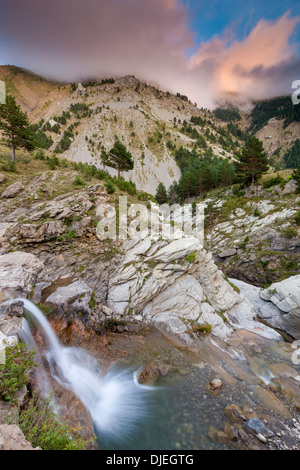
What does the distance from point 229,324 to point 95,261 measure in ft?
46.5

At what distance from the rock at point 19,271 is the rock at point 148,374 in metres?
9.54

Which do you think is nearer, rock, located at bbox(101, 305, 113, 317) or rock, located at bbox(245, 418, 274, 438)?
rock, located at bbox(245, 418, 274, 438)

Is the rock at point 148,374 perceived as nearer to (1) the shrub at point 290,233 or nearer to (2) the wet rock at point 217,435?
(2) the wet rock at point 217,435

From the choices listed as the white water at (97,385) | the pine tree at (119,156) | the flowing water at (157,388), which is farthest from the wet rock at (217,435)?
the pine tree at (119,156)

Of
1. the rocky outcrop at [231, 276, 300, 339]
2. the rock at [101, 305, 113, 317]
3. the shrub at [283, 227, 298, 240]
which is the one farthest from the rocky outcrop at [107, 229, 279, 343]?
the shrub at [283, 227, 298, 240]

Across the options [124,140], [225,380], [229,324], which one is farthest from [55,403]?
[124,140]

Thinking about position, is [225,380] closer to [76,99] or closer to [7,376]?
[7,376]

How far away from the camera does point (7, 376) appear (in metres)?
6.01

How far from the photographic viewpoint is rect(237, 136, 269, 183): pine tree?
39719mm

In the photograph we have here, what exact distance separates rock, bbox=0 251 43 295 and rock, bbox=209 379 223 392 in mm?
13199

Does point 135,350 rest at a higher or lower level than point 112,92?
lower

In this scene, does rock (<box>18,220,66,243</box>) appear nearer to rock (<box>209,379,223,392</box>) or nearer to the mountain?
rock (<box>209,379,223,392</box>)

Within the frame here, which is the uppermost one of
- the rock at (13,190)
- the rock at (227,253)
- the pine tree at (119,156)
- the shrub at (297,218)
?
the pine tree at (119,156)

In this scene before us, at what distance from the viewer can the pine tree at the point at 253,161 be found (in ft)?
130
